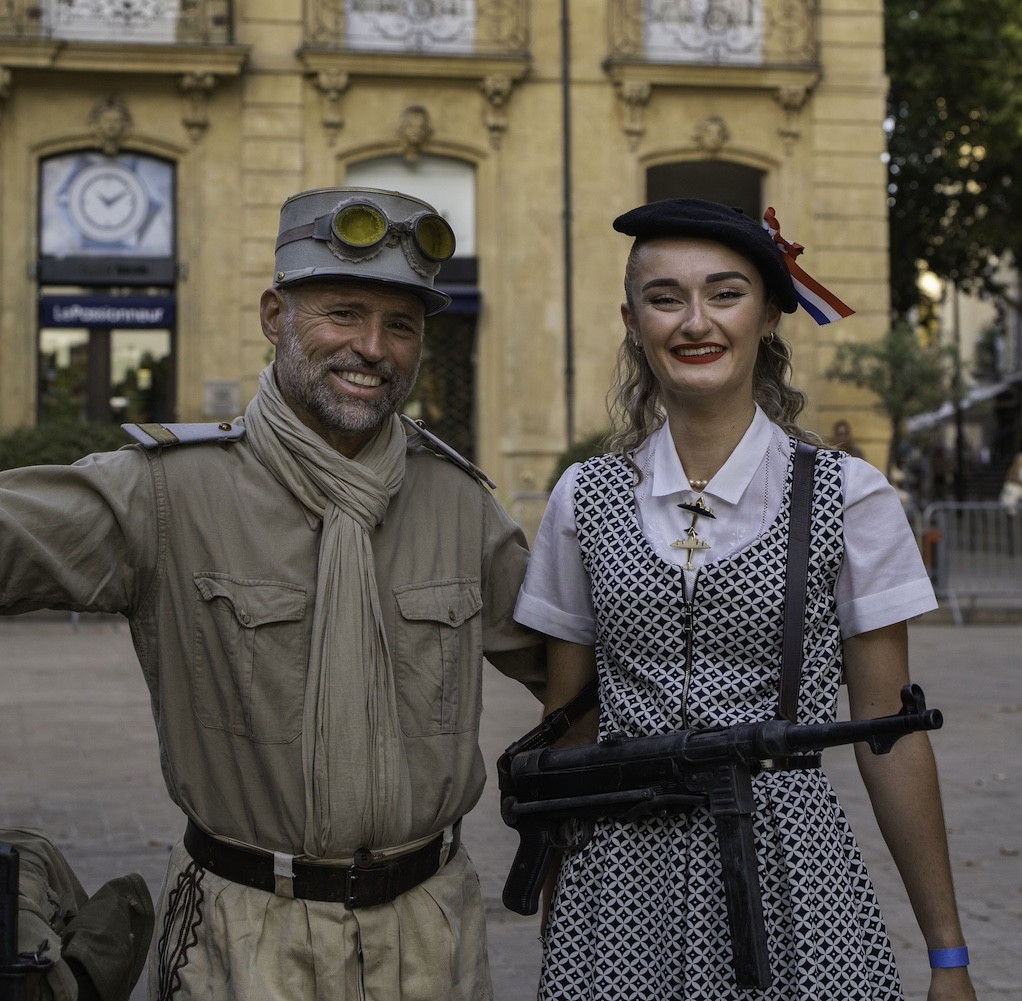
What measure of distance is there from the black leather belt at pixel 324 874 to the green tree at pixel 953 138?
25.4m

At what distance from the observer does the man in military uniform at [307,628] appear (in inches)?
Answer: 108

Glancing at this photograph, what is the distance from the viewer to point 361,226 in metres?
2.88

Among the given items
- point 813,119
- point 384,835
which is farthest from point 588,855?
point 813,119

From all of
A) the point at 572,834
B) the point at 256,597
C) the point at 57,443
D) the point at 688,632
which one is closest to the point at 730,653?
the point at 688,632

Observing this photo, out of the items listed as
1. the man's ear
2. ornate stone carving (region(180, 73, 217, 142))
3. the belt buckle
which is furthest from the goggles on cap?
ornate stone carving (region(180, 73, 217, 142))

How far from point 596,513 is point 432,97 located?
18.1m

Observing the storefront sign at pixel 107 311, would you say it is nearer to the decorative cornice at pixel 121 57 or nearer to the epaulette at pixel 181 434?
the decorative cornice at pixel 121 57

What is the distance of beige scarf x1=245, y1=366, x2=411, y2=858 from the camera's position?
273 centimetres

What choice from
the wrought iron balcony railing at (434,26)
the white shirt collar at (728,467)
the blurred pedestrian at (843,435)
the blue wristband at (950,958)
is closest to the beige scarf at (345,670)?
the white shirt collar at (728,467)

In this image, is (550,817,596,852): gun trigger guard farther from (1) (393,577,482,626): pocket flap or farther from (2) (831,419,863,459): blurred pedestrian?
(2) (831,419,863,459): blurred pedestrian

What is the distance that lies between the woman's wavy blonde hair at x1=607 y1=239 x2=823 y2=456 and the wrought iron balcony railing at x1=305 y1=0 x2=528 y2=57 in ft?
57.8

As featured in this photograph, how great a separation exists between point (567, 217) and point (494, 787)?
12656 mm

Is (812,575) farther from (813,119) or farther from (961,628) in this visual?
(813,119)

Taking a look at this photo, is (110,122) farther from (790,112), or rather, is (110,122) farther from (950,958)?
(950,958)
